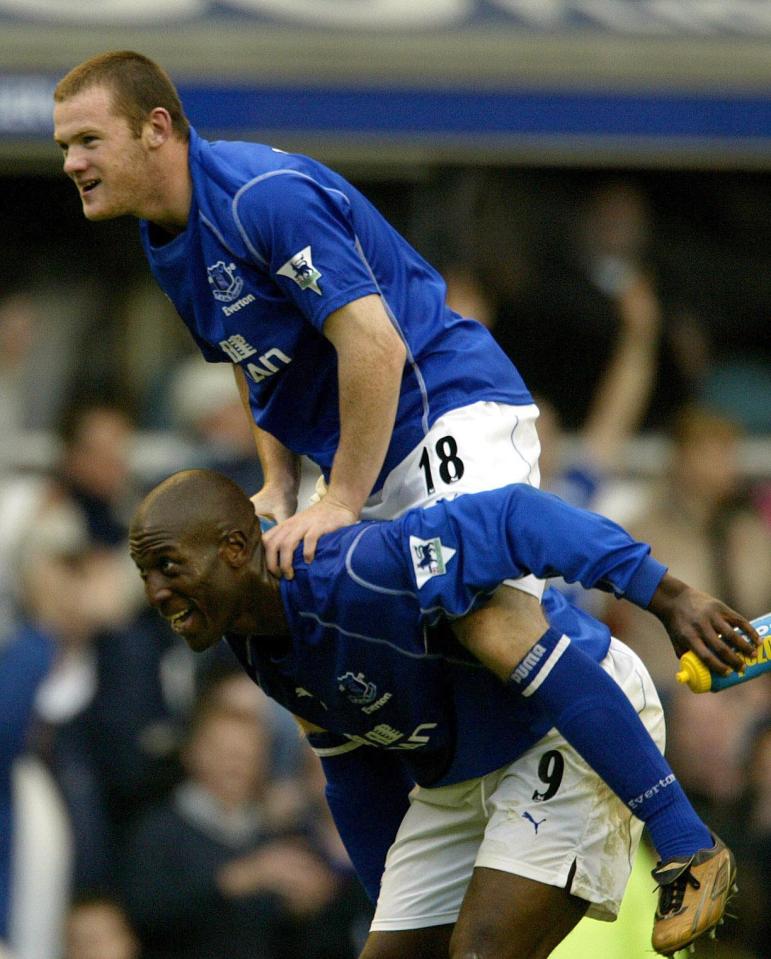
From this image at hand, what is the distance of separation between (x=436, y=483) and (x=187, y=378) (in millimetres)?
3732

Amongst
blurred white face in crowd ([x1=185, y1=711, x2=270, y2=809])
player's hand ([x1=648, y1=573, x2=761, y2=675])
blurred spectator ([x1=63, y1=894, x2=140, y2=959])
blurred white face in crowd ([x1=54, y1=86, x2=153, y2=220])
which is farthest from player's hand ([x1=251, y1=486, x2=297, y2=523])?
blurred spectator ([x1=63, y1=894, x2=140, y2=959])

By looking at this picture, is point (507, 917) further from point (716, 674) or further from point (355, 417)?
point (355, 417)

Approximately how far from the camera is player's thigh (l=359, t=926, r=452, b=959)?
4.37m

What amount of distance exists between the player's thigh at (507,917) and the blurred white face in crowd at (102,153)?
61.3 inches

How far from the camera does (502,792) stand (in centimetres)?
417

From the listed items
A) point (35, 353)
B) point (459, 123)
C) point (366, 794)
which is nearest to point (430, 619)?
point (366, 794)

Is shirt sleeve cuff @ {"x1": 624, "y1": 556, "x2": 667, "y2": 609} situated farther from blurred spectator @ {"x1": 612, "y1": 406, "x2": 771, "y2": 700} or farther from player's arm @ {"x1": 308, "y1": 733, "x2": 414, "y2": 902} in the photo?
blurred spectator @ {"x1": 612, "y1": 406, "x2": 771, "y2": 700}

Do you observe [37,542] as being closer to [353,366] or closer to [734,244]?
[734,244]

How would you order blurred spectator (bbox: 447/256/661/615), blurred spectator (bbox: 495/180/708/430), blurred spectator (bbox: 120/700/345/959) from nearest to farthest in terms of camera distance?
blurred spectator (bbox: 120/700/345/959) → blurred spectator (bbox: 447/256/661/615) → blurred spectator (bbox: 495/180/708/430)

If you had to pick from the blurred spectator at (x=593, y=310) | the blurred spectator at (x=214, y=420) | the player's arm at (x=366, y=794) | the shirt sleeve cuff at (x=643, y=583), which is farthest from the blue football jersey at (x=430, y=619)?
the blurred spectator at (x=593, y=310)

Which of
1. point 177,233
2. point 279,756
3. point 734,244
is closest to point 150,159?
point 177,233

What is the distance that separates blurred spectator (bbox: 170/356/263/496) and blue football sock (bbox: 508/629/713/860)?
3.43 metres

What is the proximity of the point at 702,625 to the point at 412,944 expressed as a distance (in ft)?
3.61

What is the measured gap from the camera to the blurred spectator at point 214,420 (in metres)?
7.30
